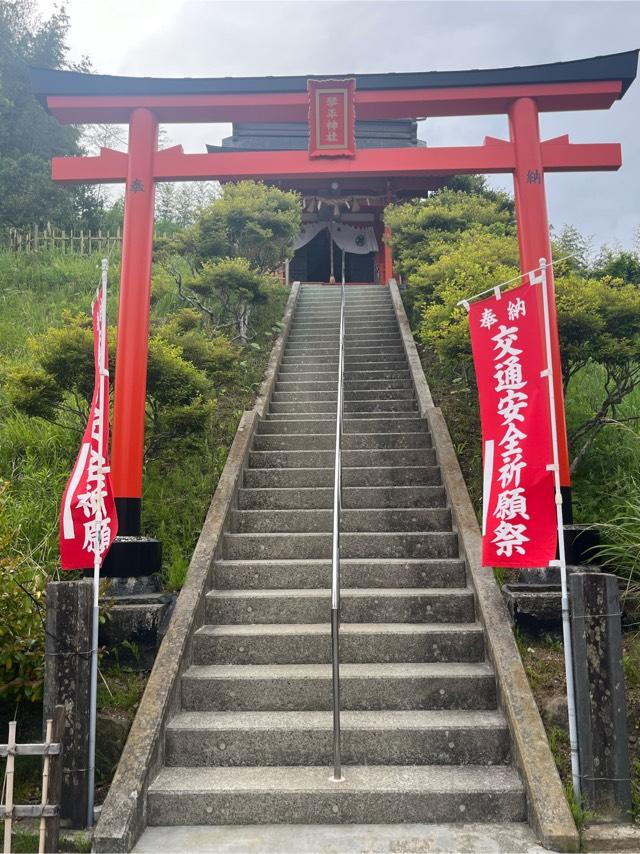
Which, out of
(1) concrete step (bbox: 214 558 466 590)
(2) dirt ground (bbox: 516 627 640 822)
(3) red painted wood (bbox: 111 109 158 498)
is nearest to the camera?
(2) dirt ground (bbox: 516 627 640 822)

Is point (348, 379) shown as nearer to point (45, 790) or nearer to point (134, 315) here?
point (134, 315)

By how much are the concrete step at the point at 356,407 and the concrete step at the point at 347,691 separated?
446 cm

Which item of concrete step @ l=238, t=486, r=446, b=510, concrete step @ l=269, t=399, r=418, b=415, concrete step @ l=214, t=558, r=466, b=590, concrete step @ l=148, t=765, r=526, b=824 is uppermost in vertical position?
concrete step @ l=269, t=399, r=418, b=415

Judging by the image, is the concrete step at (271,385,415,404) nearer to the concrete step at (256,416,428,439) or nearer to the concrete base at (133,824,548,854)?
the concrete step at (256,416,428,439)

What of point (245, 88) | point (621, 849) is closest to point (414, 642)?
point (621, 849)

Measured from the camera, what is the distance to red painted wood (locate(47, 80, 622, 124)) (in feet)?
18.9

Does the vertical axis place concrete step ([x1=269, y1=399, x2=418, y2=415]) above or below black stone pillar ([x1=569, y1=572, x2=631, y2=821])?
above

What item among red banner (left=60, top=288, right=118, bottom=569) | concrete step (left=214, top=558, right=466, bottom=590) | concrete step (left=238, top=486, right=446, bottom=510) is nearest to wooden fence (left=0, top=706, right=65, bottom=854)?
red banner (left=60, top=288, right=118, bottom=569)

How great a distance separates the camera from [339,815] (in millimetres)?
3430

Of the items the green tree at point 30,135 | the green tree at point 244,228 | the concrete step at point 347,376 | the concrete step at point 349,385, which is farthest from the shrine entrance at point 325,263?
the concrete step at point 349,385

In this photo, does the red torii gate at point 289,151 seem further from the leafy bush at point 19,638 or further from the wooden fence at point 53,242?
the wooden fence at point 53,242

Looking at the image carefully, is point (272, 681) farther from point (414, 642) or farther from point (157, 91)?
point (157, 91)

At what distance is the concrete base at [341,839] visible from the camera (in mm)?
3160

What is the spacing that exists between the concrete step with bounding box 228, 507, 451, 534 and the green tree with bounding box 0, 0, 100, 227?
16724 mm
